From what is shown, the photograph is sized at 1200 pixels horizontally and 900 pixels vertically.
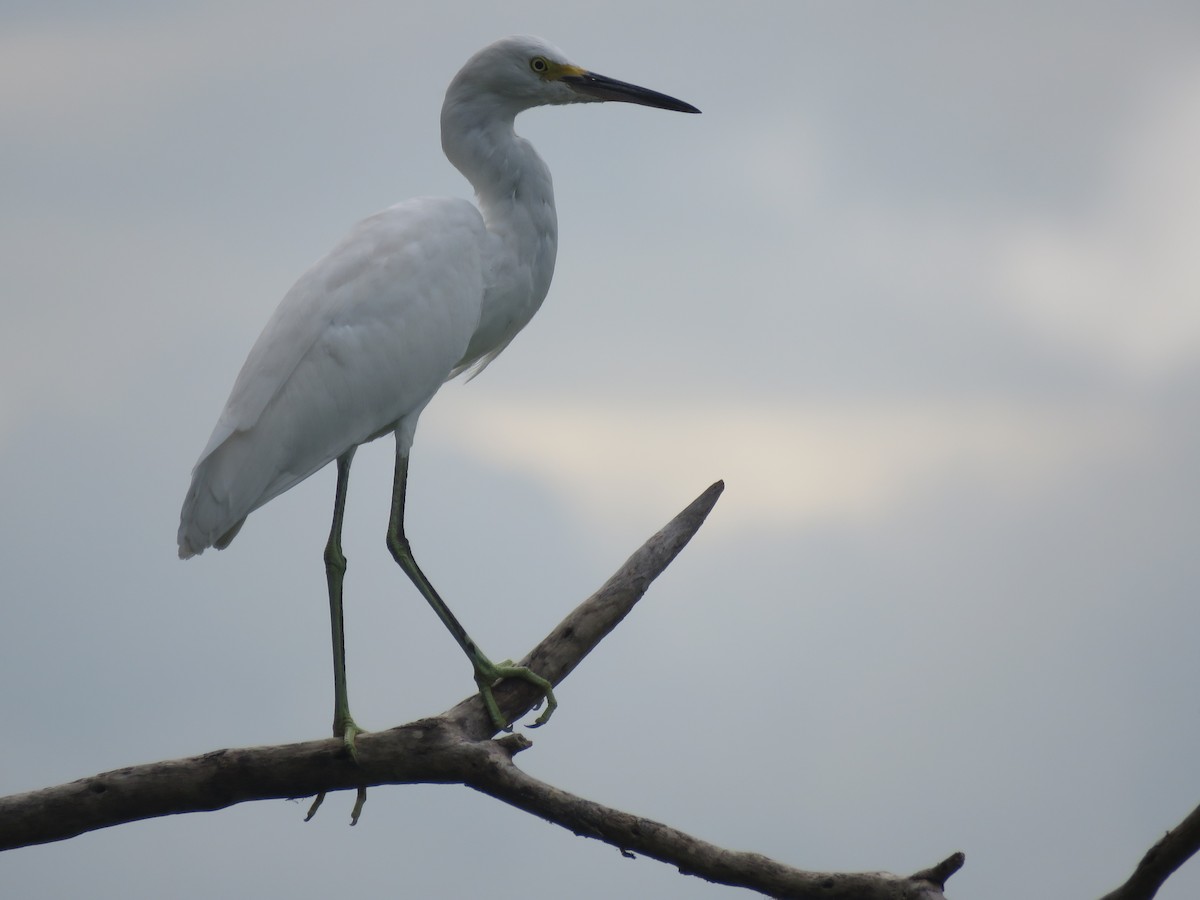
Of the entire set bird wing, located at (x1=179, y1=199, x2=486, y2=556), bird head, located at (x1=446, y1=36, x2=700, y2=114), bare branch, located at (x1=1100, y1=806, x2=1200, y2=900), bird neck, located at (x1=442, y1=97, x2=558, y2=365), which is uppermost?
bird head, located at (x1=446, y1=36, x2=700, y2=114)

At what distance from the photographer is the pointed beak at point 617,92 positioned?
19.5ft

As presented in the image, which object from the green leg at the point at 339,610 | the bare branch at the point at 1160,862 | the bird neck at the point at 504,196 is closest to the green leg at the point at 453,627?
the green leg at the point at 339,610

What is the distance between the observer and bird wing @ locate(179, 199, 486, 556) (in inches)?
200

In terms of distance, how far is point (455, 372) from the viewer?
653 cm

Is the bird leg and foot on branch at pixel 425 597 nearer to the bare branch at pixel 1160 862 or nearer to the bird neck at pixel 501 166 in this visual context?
the bird neck at pixel 501 166

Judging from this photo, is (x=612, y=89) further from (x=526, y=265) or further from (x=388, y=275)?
(x=388, y=275)

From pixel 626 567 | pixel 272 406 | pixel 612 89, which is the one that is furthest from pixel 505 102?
pixel 626 567

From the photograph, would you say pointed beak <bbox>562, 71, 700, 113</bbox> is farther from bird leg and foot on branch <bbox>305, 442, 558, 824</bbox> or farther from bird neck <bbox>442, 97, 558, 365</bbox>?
bird leg and foot on branch <bbox>305, 442, 558, 824</bbox>

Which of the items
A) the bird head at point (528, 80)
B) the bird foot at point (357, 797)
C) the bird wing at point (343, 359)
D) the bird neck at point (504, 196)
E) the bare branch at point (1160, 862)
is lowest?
the bare branch at point (1160, 862)

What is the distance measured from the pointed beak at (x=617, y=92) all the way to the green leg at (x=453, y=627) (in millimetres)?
1935

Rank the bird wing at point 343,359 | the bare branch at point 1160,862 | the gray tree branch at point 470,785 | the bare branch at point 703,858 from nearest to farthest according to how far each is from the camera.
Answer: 1. the bare branch at point 1160,862
2. the bare branch at point 703,858
3. the gray tree branch at point 470,785
4. the bird wing at point 343,359

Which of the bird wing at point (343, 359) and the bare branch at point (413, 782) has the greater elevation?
the bird wing at point (343, 359)

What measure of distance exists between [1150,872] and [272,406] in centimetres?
354

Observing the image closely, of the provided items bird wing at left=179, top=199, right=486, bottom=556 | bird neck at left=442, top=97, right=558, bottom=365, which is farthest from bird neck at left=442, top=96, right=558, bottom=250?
bird wing at left=179, top=199, right=486, bottom=556
